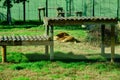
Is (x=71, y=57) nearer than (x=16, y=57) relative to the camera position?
No

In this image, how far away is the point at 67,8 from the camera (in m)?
27.3

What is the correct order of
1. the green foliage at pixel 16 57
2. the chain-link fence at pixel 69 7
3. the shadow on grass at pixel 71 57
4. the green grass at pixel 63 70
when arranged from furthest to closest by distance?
the chain-link fence at pixel 69 7 < the shadow on grass at pixel 71 57 < the green foliage at pixel 16 57 < the green grass at pixel 63 70

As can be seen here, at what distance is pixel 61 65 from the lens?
10.2 m

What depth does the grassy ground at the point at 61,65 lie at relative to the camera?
9.12 meters

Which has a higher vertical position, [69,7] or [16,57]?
[69,7]

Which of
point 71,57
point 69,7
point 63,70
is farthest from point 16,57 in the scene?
point 69,7

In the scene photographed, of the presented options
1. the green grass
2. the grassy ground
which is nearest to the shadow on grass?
the grassy ground

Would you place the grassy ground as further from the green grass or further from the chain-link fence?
the chain-link fence

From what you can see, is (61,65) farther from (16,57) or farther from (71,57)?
(16,57)

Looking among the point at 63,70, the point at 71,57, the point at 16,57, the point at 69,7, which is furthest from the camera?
the point at 69,7

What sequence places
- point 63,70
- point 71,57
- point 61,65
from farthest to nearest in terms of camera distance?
point 71,57, point 61,65, point 63,70

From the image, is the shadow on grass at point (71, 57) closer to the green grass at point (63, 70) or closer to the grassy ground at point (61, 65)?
the grassy ground at point (61, 65)

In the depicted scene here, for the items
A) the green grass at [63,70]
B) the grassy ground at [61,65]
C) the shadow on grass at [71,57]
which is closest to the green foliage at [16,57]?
the grassy ground at [61,65]

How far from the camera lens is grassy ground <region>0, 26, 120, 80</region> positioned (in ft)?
29.9
